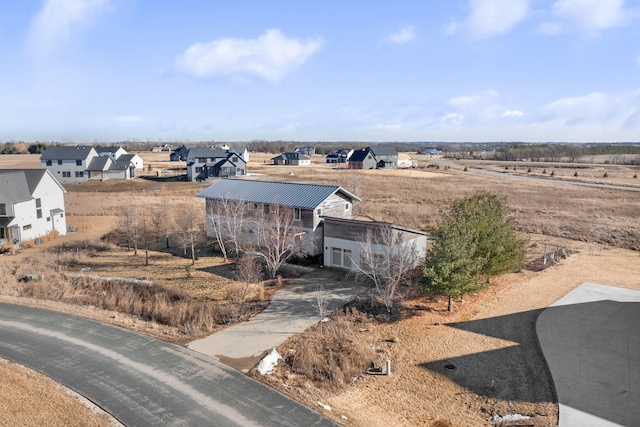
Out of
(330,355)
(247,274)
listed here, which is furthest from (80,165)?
(330,355)

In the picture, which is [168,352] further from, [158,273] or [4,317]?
[158,273]

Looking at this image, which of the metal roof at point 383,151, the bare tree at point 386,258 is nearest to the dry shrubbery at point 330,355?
the bare tree at point 386,258

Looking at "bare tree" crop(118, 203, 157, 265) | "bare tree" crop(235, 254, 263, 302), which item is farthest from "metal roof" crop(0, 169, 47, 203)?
"bare tree" crop(235, 254, 263, 302)

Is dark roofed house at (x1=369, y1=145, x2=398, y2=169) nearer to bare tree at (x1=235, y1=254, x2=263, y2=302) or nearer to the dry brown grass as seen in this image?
bare tree at (x1=235, y1=254, x2=263, y2=302)

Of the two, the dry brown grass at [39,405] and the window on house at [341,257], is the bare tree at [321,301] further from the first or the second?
the dry brown grass at [39,405]

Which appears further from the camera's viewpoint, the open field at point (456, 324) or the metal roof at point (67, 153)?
the metal roof at point (67, 153)

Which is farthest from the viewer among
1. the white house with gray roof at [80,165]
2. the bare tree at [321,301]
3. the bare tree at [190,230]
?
the white house with gray roof at [80,165]
